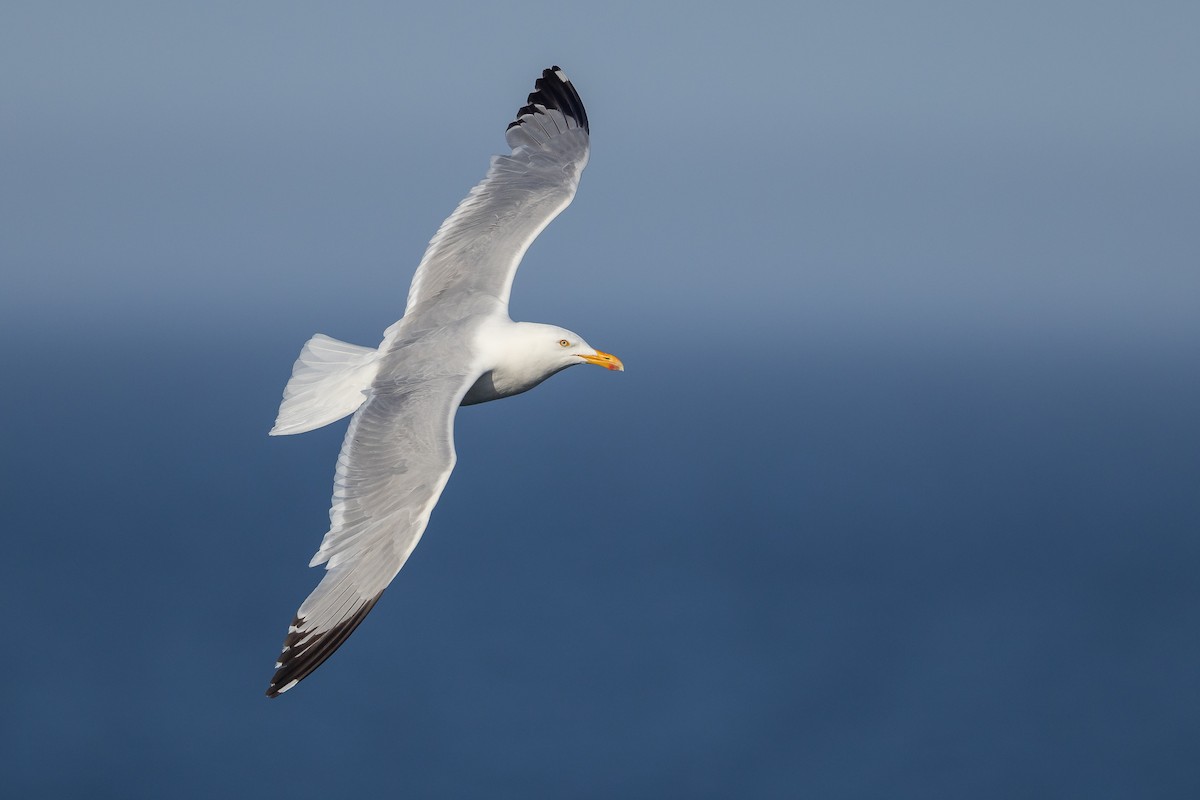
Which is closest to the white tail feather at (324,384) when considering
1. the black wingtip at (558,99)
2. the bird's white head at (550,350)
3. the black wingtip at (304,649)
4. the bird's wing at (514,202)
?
the bird's wing at (514,202)

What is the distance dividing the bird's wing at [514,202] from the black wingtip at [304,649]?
3979mm

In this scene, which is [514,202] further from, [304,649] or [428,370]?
[304,649]

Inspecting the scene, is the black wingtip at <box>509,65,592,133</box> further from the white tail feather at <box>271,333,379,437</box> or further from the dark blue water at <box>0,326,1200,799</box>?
the dark blue water at <box>0,326,1200,799</box>

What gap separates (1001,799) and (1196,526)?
69.7m

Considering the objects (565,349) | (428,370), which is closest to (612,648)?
(565,349)

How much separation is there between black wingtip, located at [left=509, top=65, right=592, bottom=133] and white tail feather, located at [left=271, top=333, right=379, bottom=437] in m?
3.39

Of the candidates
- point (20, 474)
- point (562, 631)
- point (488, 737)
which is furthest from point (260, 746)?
point (20, 474)

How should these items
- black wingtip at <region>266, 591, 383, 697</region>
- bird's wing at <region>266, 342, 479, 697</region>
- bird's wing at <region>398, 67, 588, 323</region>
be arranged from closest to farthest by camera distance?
1. black wingtip at <region>266, 591, 383, 697</region>
2. bird's wing at <region>266, 342, 479, 697</region>
3. bird's wing at <region>398, 67, 588, 323</region>

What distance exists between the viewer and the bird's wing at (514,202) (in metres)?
12.3

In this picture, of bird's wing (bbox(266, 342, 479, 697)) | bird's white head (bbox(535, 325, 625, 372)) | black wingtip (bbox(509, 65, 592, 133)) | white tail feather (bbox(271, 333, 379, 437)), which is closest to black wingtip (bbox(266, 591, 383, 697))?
bird's wing (bbox(266, 342, 479, 697))

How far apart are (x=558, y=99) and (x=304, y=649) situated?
7.32 metres

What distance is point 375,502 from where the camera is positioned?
368 inches

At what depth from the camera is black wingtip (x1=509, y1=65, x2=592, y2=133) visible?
13.8 m

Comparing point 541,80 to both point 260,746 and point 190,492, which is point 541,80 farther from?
point 190,492
